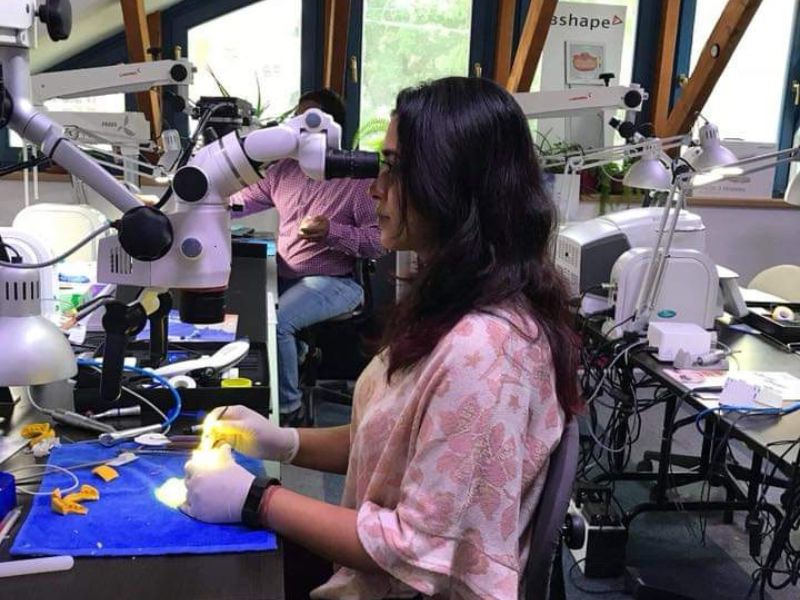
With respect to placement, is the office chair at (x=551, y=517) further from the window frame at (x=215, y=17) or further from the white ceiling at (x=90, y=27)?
the window frame at (x=215, y=17)

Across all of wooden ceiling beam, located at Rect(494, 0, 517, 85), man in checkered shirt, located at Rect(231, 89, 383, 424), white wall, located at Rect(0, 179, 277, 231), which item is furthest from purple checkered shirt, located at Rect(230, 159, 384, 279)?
wooden ceiling beam, located at Rect(494, 0, 517, 85)

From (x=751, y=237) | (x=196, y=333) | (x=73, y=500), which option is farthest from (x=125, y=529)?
(x=751, y=237)

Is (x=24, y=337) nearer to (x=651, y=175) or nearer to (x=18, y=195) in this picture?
(x=651, y=175)

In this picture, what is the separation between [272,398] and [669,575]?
1.51 m

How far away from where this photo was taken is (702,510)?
261cm

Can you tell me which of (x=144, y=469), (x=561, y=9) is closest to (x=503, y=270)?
(x=144, y=469)

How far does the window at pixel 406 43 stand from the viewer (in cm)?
425

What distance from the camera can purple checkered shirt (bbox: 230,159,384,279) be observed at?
3201mm

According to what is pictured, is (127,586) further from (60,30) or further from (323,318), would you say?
(323,318)

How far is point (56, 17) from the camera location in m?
0.95

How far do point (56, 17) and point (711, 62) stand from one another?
144 inches

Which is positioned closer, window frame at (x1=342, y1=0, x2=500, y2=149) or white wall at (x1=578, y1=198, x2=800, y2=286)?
window frame at (x1=342, y1=0, x2=500, y2=149)

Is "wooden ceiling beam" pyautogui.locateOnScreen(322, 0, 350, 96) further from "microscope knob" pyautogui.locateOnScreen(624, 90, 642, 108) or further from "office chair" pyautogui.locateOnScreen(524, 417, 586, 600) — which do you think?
"office chair" pyautogui.locateOnScreen(524, 417, 586, 600)

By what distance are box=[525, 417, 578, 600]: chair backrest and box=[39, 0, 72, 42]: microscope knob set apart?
2.71 ft
